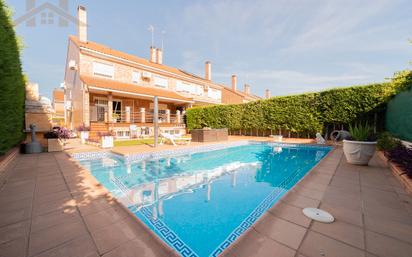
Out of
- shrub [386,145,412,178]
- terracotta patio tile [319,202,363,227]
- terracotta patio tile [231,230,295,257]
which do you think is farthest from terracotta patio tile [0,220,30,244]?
shrub [386,145,412,178]

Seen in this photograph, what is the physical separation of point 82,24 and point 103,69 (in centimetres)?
509

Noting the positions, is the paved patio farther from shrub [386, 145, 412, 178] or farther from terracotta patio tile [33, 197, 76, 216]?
shrub [386, 145, 412, 178]

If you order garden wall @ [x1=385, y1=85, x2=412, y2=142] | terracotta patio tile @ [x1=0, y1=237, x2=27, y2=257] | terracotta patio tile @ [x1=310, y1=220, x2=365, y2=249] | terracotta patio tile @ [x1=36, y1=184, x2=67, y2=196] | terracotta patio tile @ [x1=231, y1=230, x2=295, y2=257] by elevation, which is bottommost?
terracotta patio tile @ [x1=36, y1=184, x2=67, y2=196]

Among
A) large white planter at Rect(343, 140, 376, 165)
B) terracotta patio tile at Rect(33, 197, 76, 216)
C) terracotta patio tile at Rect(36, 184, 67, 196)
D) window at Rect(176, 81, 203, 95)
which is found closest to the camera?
terracotta patio tile at Rect(33, 197, 76, 216)

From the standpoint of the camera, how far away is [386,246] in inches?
76.4

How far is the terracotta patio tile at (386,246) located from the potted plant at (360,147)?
424cm

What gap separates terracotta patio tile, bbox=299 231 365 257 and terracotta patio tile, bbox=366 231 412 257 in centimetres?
20

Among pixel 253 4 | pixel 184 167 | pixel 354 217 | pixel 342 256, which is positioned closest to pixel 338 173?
pixel 354 217

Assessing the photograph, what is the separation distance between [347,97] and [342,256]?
44.2 feet

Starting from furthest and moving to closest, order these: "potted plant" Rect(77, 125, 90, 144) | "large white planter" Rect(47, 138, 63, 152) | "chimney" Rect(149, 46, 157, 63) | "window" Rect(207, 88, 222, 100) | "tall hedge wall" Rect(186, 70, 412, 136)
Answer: "window" Rect(207, 88, 222, 100) → "chimney" Rect(149, 46, 157, 63) → "potted plant" Rect(77, 125, 90, 144) → "tall hedge wall" Rect(186, 70, 412, 136) → "large white planter" Rect(47, 138, 63, 152)

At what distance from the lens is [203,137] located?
41.1 feet

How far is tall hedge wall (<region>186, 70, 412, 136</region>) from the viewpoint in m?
10.6

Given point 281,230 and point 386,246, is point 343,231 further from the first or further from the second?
point 281,230

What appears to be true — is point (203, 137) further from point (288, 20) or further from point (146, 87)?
point (146, 87)
